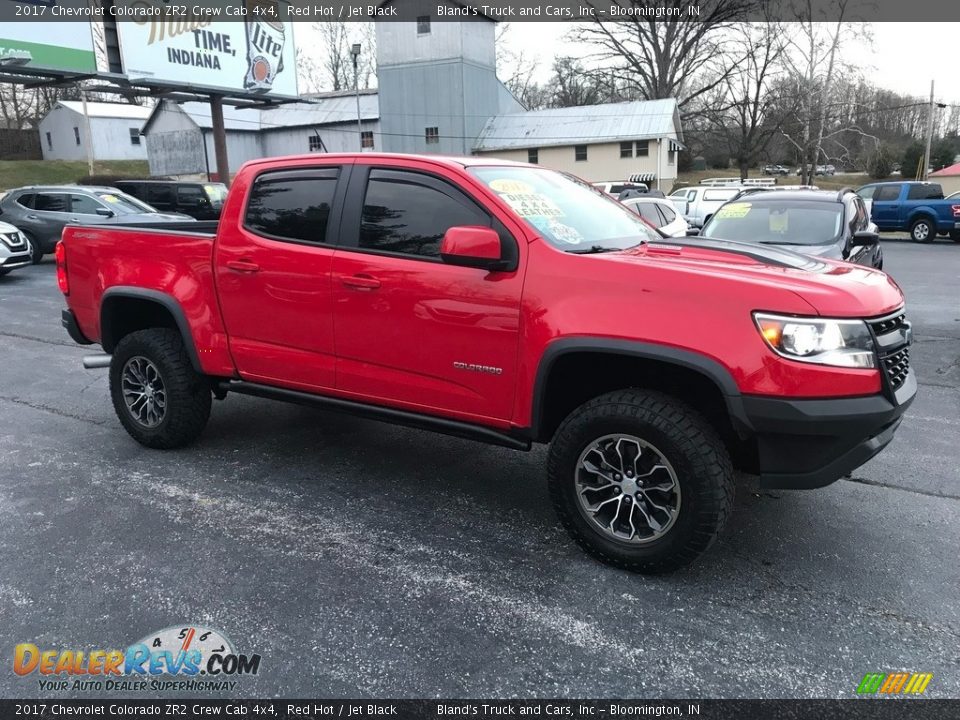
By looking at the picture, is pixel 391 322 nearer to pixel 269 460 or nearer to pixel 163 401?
pixel 269 460

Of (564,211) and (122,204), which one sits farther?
(122,204)

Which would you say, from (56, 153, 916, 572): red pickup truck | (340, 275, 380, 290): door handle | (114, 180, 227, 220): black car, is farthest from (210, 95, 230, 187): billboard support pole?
(340, 275, 380, 290): door handle

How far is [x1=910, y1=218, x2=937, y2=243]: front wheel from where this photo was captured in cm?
2047

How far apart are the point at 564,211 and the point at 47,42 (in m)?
22.4

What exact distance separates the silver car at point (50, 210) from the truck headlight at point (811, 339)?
615 inches

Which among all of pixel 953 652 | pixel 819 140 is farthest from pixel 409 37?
pixel 953 652

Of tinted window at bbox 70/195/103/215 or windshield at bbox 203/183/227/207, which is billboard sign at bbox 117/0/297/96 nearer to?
windshield at bbox 203/183/227/207

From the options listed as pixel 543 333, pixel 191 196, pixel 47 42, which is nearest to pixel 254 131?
pixel 47 42

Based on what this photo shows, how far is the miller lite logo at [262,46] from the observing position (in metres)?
26.9

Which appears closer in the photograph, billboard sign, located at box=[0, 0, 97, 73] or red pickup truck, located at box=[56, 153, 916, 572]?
red pickup truck, located at box=[56, 153, 916, 572]

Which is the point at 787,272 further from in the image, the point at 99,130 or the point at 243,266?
the point at 99,130

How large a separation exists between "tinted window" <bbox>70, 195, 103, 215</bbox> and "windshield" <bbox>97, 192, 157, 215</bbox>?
23cm

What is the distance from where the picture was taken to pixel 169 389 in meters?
4.63

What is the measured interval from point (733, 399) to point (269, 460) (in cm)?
312
